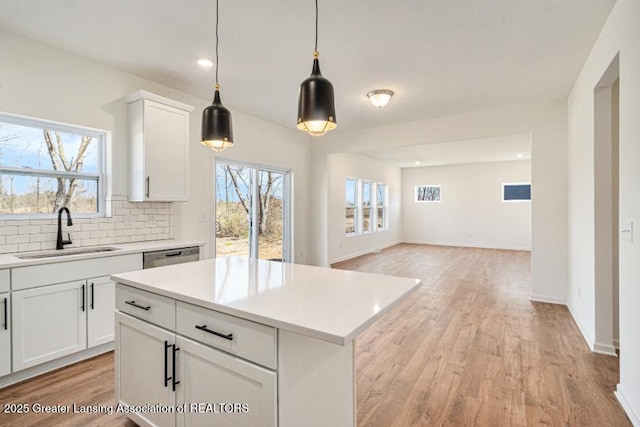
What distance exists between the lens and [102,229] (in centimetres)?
316

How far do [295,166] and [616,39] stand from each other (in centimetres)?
445

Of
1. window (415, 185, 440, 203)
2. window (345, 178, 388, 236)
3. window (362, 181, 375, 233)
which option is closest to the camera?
window (345, 178, 388, 236)

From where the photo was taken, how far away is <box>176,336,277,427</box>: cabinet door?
1167mm

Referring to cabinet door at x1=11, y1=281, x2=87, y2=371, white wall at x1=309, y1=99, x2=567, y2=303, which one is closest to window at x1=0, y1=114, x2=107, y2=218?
cabinet door at x1=11, y1=281, x2=87, y2=371

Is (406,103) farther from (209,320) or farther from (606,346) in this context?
(209,320)

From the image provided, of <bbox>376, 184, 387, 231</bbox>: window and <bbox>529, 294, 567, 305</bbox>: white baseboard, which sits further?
<bbox>376, 184, 387, 231</bbox>: window

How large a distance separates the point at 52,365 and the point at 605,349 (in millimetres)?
4474

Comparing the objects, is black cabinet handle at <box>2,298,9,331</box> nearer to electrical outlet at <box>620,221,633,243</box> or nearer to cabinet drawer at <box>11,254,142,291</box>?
cabinet drawer at <box>11,254,142,291</box>

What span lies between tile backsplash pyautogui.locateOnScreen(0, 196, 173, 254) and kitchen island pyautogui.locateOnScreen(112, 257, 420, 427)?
1.62 m

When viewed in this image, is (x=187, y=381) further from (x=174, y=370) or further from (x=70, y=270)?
(x=70, y=270)

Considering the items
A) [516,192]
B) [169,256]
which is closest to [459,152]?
[516,192]

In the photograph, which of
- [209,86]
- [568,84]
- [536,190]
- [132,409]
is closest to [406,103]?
[568,84]

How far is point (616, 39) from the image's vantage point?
2195 mm

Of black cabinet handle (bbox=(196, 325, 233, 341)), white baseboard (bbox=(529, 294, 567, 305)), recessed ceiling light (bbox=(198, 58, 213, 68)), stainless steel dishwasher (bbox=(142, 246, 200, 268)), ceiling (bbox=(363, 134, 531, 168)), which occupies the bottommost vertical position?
white baseboard (bbox=(529, 294, 567, 305))
